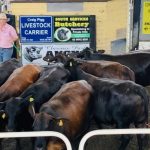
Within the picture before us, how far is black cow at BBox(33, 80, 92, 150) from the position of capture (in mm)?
6668

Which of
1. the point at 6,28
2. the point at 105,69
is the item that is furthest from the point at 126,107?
the point at 6,28

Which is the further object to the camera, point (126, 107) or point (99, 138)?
point (99, 138)

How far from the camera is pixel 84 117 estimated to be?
7852 mm

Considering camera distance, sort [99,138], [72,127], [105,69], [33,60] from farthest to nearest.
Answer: [33,60]
[105,69]
[99,138]
[72,127]

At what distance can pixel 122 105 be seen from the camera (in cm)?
755

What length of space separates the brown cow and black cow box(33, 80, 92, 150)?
118cm

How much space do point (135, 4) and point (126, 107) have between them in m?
5.66

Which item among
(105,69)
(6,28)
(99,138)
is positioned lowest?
(99,138)

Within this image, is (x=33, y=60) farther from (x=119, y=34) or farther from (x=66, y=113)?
(x=66, y=113)

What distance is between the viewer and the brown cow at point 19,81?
28.8 feet

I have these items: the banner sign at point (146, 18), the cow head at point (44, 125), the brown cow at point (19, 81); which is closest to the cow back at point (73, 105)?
the cow head at point (44, 125)

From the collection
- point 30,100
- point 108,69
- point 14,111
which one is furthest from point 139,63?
point 14,111

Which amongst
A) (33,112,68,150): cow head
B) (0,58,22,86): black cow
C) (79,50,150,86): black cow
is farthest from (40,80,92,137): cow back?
(79,50,150,86): black cow

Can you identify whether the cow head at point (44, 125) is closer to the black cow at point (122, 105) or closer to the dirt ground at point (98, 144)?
the black cow at point (122, 105)
